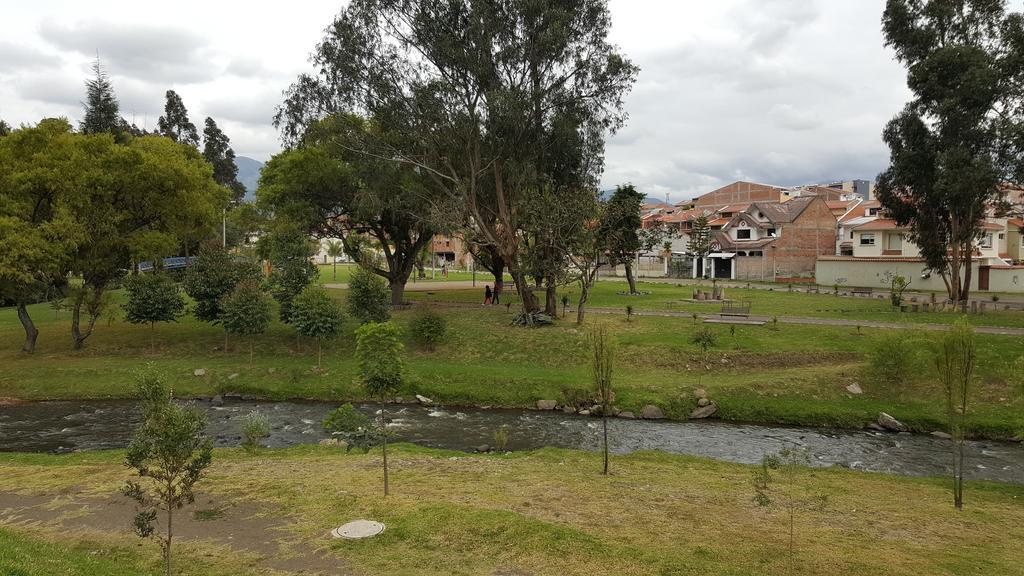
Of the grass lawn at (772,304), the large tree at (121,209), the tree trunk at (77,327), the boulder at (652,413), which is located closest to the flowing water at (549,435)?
the boulder at (652,413)

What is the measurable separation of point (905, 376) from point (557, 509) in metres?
21.9

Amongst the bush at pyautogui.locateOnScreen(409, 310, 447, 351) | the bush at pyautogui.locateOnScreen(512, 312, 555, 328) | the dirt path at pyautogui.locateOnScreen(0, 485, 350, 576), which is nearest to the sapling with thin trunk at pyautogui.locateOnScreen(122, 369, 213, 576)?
the dirt path at pyautogui.locateOnScreen(0, 485, 350, 576)

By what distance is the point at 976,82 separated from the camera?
33.3m

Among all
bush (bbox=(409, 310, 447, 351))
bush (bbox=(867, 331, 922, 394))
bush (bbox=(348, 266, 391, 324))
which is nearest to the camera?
bush (bbox=(867, 331, 922, 394))

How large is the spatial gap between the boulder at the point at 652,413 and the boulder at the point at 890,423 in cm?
909

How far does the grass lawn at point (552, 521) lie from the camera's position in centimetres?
1030

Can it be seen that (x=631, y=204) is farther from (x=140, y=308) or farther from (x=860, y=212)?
(x=860, y=212)

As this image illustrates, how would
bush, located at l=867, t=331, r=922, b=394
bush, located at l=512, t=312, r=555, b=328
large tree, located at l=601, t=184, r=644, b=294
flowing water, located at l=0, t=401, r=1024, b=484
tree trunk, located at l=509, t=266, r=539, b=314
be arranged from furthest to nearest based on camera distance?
large tree, located at l=601, t=184, r=644, b=294
tree trunk, located at l=509, t=266, r=539, b=314
bush, located at l=512, t=312, r=555, b=328
bush, located at l=867, t=331, r=922, b=394
flowing water, located at l=0, t=401, r=1024, b=484

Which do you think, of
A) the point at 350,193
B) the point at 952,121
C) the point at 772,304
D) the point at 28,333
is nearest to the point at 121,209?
the point at 28,333

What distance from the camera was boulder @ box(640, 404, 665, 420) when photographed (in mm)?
25859

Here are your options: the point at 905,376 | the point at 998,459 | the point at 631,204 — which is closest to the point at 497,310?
the point at 631,204

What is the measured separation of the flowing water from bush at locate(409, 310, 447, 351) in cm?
774

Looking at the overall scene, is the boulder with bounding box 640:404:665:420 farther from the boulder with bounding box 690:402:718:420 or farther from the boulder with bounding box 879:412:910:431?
the boulder with bounding box 879:412:910:431

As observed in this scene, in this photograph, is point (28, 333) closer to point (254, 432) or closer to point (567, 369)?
point (254, 432)
